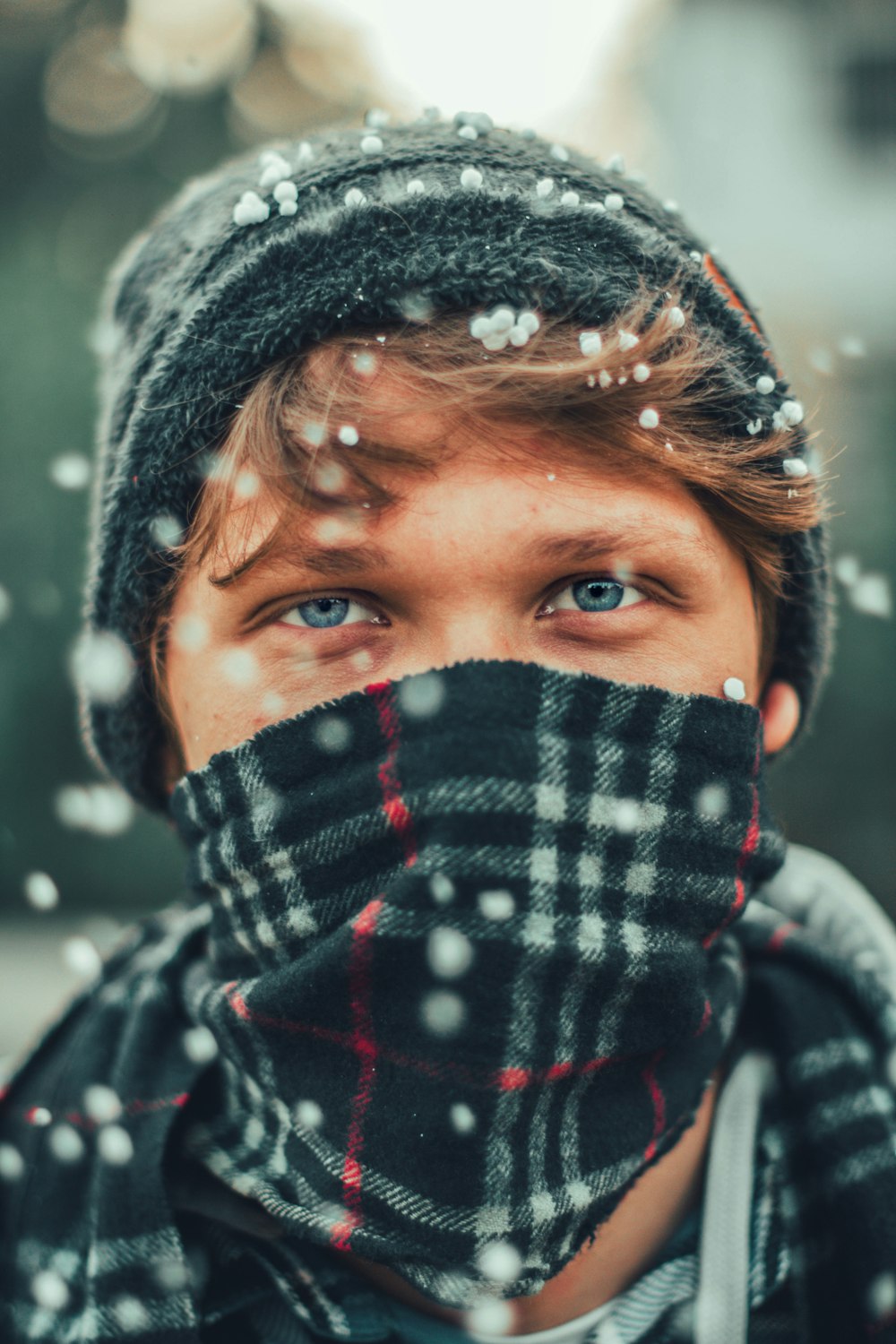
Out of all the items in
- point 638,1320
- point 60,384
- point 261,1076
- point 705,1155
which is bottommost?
point 638,1320

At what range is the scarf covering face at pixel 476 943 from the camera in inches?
47.6

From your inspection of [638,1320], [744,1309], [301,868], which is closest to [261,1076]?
[301,868]

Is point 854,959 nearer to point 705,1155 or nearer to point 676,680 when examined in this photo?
point 705,1155

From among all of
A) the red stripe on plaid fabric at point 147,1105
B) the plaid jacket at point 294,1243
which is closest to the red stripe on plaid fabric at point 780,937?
the plaid jacket at point 294,1243

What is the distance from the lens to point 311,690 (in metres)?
1.43

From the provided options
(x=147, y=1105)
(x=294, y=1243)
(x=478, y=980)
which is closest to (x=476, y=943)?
(x=478, y=980)

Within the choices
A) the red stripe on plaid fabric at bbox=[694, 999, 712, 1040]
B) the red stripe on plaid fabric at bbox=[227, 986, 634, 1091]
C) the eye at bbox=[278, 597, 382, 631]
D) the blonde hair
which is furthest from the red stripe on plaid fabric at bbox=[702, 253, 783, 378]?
the red stripe on plaid fabric at bbox=[227, 986, 634, 1091]

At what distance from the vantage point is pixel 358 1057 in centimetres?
126

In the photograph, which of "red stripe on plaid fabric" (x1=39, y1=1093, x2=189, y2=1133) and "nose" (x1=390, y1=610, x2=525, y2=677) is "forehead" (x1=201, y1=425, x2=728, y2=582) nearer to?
"nose" (x1=390, y1=610, x2=525, y2=677)

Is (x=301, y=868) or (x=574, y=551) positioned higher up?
(x=574, y=551)

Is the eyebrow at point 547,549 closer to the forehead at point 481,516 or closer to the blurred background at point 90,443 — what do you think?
the forehead at point 481,516

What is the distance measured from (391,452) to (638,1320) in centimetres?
122

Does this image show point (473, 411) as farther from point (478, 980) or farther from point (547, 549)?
point (478, 980)

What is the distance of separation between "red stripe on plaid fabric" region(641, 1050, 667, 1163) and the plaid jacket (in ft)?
0.93
